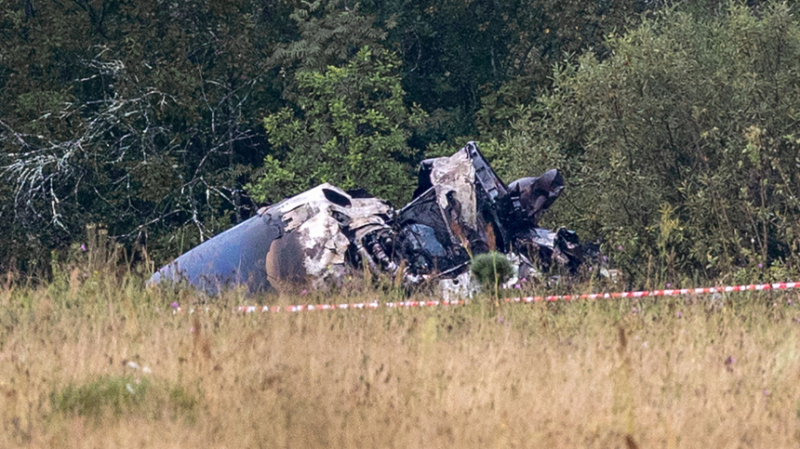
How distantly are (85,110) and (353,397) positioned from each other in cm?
1782

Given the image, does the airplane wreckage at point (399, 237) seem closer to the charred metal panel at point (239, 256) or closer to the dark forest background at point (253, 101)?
the charred metal panel at point (239, 256)

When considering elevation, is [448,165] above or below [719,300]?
above

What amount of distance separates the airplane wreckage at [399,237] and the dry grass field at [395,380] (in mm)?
3179

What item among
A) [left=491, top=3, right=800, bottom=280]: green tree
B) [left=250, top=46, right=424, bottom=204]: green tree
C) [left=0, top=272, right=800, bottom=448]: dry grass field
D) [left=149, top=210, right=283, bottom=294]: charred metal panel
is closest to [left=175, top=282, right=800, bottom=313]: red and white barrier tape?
[left=0, top=272, right=800, bottom=448]: dry grass field

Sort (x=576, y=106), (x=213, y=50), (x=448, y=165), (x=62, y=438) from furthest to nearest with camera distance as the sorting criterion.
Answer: (x=213, y=50), (x=576, y=106), (x=448, y=165), (x=62, y=438)

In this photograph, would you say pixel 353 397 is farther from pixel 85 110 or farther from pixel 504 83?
pixel 85 110

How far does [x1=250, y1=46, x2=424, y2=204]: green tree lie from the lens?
1869cm

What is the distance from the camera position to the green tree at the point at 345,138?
18.7 meters

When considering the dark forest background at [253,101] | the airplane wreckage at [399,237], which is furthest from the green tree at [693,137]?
the dark forest background at [253,101]

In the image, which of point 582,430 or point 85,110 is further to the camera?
point 85,110

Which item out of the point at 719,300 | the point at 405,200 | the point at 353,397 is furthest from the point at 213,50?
the point at 353,397

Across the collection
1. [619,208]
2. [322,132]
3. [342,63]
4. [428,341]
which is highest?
[342,63]

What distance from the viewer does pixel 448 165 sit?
11602 millimetres

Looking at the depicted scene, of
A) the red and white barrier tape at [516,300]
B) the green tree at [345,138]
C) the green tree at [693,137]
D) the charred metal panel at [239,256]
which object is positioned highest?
the green tree at [345,138]
